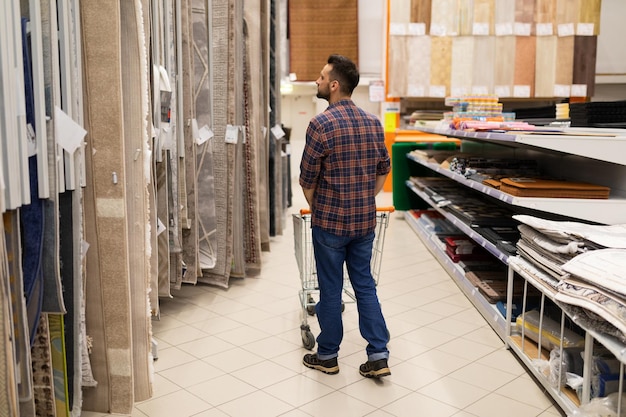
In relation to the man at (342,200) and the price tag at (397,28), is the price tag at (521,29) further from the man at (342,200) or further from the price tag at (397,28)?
the man at (342,200)

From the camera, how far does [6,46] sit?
1.93 m

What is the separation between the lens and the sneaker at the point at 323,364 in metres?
3.32

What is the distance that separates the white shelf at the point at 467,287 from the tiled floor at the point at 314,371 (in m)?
0.07

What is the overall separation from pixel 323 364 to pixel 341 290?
1.37 feet

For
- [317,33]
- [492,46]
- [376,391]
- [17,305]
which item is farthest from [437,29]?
[17,305]

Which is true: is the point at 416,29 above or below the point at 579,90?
above

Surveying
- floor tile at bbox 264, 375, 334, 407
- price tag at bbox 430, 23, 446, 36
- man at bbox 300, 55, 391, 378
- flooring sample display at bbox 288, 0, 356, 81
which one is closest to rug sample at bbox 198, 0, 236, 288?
man at bbox 300, 55, 391, 378

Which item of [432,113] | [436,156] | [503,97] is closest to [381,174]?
[436,156]

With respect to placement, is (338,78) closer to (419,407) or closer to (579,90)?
(419,407)

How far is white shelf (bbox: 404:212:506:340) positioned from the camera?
3.85 metres

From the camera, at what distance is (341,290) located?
3.29 meters

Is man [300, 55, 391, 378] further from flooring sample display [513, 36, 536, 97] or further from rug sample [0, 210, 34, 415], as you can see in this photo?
flooring sample display [513, 36, 536, 97]

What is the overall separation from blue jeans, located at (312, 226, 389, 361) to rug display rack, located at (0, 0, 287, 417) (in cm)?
90

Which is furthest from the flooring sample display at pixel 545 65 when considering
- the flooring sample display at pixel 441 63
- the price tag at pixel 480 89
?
the flooring sample display at pixel 441 63
